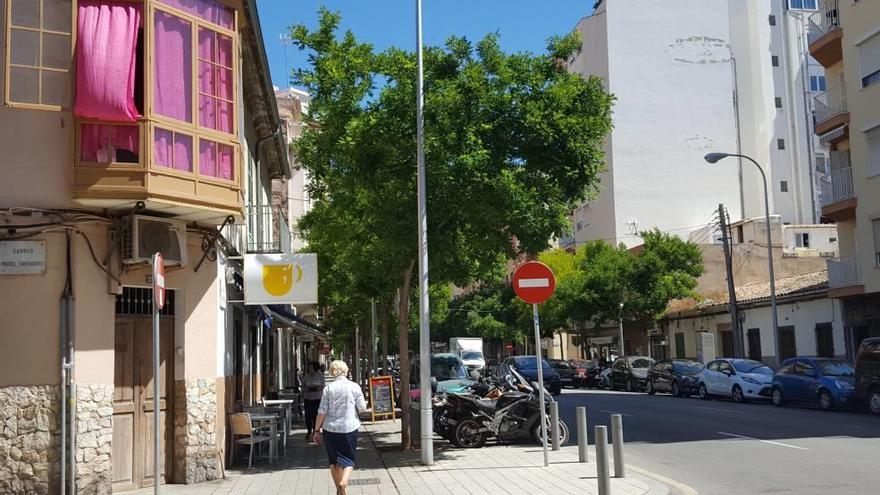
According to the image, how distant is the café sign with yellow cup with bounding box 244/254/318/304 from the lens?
48.3 ft

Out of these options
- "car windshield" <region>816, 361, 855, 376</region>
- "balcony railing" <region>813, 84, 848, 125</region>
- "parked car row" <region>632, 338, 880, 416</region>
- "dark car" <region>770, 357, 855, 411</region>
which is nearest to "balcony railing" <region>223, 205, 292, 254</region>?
"parked car row" <region>632, 338, 880, 416</region>

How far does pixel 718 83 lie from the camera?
66750mm

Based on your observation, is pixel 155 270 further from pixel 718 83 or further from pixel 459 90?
pixel 718 83

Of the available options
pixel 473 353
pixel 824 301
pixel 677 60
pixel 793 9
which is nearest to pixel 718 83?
pixel 677 60

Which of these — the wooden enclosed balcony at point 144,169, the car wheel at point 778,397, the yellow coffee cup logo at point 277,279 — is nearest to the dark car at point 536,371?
the car wheel at point 778,397

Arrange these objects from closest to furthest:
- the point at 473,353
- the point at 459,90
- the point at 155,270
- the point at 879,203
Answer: the point at 155,270, the point at 459,90, the point at 879,203, the point at 473,353

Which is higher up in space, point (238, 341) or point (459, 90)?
point (459, 90)

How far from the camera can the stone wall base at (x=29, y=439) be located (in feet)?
35.8

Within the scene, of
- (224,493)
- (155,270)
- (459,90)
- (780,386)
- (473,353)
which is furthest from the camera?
(473,353)

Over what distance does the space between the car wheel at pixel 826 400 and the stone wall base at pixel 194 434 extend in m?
18.2

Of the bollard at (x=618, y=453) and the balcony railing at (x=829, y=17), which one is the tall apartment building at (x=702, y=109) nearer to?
→ the balcony railing at (x=829, y=17)

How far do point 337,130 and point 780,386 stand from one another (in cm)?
1797

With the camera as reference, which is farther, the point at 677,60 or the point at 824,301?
the point at 677,60

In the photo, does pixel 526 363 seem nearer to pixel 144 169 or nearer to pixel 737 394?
pixel 737 394
